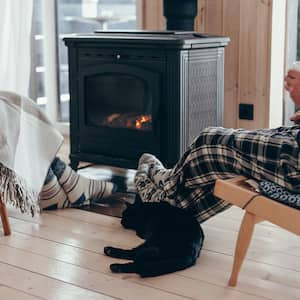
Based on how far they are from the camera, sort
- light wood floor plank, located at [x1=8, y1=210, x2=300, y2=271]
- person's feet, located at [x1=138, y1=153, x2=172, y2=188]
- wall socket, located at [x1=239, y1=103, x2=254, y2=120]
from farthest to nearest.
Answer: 1. wall socket, located at [x1=239, y1=103, x2=254, y2=120]
2. person's feet, located at [x1=138, y1=153, x2=172, y2=188]
3. light wood floor plank, located at [x1=8, y1=210, x2=300, y2=271]

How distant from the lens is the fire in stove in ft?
10.7

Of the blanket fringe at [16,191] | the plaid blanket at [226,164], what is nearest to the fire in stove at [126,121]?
the plaid blanket at [226,164]

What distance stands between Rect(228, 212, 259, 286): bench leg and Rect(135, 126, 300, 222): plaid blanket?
0.52 feet

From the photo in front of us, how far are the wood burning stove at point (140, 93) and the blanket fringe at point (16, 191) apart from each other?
71cm

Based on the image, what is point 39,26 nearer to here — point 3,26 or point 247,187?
point 3,26

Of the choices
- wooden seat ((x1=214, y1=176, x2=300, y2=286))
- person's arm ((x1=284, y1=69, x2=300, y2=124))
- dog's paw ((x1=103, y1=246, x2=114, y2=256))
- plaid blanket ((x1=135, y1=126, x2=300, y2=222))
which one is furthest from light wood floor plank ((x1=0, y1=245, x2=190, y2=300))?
person's arm ((x1=284, y1=69, x2=300, y2=124))

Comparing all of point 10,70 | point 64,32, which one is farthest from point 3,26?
point 64,32

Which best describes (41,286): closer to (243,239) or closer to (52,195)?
(243,239)

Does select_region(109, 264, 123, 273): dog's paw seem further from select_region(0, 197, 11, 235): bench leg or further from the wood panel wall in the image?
the wood panel wall

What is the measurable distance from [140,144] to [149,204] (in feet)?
2.01

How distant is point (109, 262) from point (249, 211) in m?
0.57

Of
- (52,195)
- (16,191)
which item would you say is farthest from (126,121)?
(16,191)

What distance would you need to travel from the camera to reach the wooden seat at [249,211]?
2.00 metres

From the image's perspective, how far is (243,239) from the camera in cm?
214
